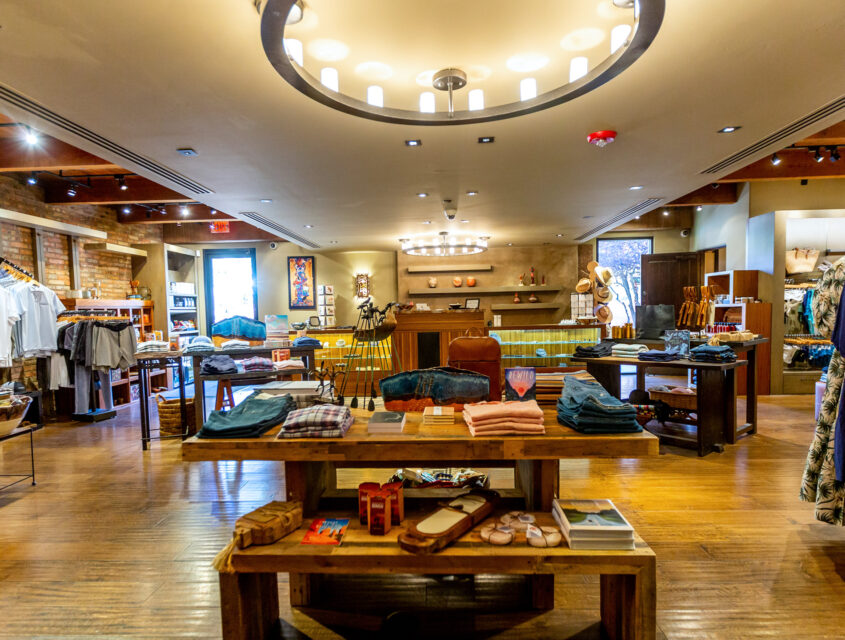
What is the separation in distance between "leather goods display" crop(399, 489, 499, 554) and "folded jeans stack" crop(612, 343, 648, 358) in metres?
3.41

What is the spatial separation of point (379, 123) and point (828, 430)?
145 inches

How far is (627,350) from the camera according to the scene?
493cm

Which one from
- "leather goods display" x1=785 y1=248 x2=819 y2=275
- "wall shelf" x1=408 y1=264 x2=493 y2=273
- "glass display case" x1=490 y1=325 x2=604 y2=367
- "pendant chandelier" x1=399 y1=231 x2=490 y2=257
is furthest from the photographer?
"wall shelf" x1=408 y1=264 x2=493 y2=273

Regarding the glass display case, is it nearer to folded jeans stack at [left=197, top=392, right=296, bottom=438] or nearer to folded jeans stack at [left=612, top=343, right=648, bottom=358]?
folded jeans stack at [left=612, top=343, right=648, bottom=358]

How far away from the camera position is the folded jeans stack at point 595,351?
5.02 m

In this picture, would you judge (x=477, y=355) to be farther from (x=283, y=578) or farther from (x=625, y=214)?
(x=625, y=214)

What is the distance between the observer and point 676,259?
9883mm

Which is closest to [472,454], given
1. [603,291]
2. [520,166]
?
[520,166]

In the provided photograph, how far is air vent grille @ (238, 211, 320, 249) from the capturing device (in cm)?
679

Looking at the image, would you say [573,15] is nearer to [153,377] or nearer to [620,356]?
[620,356]

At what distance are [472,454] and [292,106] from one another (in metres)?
2.74

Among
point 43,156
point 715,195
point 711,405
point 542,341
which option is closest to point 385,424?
point 711,405

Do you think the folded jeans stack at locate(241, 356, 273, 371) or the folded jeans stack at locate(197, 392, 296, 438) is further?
the folded jeans stack at locate(241, 356, 273, 371)

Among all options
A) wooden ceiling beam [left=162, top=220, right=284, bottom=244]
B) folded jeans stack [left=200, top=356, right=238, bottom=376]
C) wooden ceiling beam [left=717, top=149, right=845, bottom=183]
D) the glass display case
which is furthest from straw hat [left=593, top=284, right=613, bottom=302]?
wooden ceiling beam [left=162, top=220, right=284, bottom=244]
